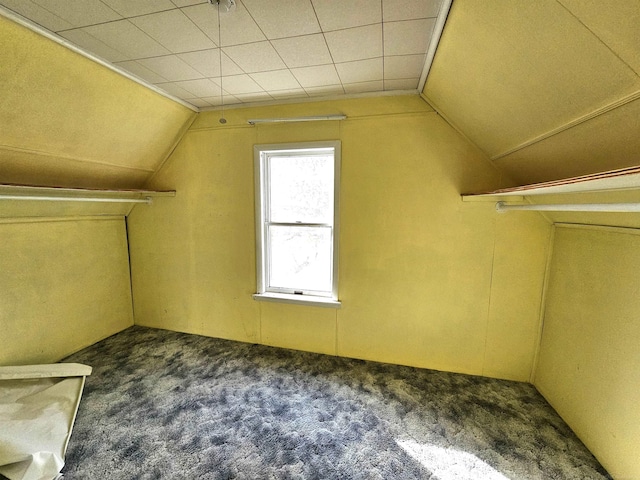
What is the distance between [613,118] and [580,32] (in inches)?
16.1

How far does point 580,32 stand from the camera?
0.92m

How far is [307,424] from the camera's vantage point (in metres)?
1.72

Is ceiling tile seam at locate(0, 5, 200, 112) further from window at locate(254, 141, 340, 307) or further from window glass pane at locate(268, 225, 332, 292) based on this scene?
window glass pane at locate(268, 225, 332, 292)

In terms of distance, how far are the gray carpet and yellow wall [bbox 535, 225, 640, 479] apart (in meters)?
0.15

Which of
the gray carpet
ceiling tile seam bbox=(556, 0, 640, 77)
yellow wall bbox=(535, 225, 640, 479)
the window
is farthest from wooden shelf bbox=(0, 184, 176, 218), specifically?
yellow wall bbox=(535, 225, 640, 479)

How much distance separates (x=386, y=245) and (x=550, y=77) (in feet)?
4.85

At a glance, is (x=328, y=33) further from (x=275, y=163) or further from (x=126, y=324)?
(x=126, y=324)

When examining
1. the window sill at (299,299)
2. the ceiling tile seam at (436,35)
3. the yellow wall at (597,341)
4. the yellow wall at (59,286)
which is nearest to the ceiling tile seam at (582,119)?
the yellow wall at (597,341)

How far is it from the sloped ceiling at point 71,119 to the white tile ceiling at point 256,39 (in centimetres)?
16

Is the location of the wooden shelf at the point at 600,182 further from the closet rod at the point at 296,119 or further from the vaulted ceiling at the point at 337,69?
the closet rod at the point at 296,119

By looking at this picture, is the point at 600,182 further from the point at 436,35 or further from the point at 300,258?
the point at 300,258

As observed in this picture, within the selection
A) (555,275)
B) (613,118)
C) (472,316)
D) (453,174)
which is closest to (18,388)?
(472,316)

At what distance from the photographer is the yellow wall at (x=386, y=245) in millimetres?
2121

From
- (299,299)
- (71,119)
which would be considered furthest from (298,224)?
(71,119)
